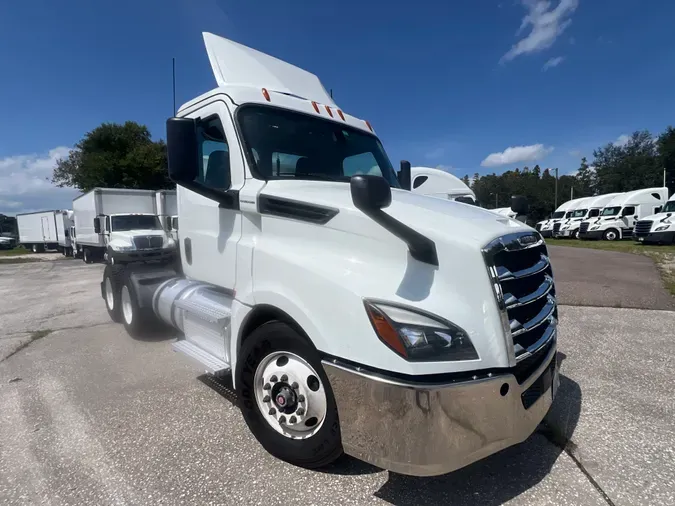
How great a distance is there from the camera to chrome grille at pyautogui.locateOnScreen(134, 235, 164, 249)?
5492 mm

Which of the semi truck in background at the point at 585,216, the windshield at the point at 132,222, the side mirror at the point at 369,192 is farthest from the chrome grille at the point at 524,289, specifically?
the semi truck in background at the point at 585,216

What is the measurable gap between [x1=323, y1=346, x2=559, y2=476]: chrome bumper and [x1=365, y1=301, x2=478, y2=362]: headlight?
14cm

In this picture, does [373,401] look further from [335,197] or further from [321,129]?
[321,129]

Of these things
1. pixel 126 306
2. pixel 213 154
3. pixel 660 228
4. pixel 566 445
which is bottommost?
pixel 566 445

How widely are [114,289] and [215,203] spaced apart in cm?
360

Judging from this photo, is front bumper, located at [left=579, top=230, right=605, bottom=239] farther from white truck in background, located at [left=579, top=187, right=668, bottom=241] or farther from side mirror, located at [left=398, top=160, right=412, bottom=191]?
side mirror, located at [left=398, top=160, right=412, bottom=191]

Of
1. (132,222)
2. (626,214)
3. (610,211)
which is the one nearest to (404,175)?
(132,222)

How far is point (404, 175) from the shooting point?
4680mm

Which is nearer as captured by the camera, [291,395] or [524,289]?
[524,289]

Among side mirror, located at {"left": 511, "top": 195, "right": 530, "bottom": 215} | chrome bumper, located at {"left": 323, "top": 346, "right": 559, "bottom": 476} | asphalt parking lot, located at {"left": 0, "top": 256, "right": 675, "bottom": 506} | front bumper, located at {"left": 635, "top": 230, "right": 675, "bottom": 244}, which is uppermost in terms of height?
side mirror, located at {"left": 511, "top": 195, "right": 530, "bottom": 215}

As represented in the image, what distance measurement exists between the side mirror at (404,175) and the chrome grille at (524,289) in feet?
6.91

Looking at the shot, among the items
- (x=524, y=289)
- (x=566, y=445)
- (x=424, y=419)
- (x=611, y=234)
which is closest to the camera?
(x=424, y=419)

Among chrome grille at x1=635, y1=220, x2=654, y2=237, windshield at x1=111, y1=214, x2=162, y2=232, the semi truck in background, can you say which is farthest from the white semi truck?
the semi truck in background

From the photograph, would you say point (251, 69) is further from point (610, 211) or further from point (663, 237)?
point (610, 211)
